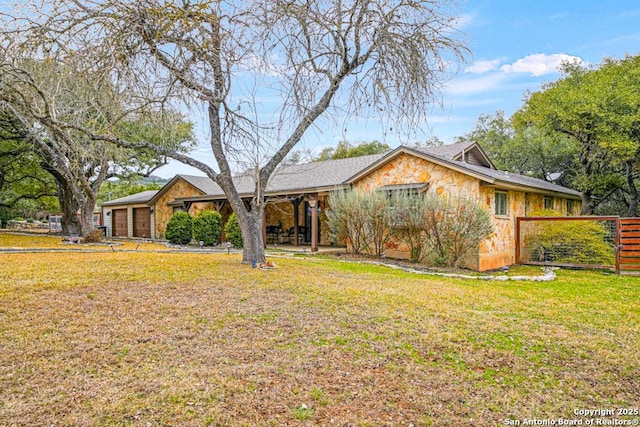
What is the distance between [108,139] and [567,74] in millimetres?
21965

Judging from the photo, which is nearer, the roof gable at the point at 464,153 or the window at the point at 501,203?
the window at the point at 501,203

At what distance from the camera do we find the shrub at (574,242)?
443 inches

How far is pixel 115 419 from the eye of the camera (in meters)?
2.67

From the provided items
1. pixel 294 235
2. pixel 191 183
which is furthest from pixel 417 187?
pixel 191 183

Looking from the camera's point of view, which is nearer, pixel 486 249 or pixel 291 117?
pixel 291 117

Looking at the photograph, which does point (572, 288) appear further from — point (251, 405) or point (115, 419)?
point (115, 419)

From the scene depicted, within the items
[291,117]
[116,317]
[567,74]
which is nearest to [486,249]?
[291,117]

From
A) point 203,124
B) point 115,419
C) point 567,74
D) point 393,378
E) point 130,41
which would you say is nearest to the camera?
point 115,419

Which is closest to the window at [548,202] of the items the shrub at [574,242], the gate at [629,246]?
the shrub at [574,242]

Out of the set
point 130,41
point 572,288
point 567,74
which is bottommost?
point 572,288

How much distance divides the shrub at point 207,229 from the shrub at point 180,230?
1.95ft

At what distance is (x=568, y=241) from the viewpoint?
1177 cm

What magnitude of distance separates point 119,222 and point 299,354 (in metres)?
27.1

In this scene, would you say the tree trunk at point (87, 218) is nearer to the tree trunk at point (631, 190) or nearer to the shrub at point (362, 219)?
the shrub at point (362, 219)
